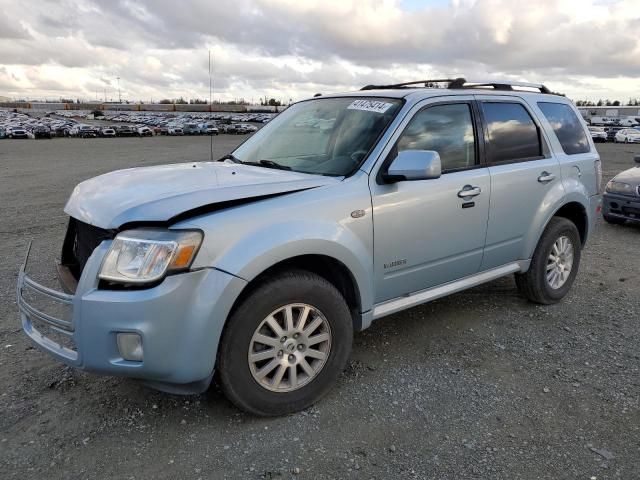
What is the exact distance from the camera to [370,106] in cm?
366

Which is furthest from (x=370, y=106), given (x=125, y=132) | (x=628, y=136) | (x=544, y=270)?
(x=125, y=132)

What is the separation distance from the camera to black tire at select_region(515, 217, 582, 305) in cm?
452

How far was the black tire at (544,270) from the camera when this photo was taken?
178 inches

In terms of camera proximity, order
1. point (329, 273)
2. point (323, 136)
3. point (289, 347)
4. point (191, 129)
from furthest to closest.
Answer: point (191, 129) → point (323, 136) → point (329, 273) → point (289, 347)

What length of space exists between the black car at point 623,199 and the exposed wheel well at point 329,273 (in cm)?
636

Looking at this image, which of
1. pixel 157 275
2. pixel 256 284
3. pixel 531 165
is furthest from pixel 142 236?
pixel 531 165

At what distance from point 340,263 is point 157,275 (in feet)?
3.51

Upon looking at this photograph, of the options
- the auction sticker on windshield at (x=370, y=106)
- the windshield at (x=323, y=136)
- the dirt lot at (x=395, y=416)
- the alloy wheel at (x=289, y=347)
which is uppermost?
the auction sticker on windshield at (x=370, y=106)

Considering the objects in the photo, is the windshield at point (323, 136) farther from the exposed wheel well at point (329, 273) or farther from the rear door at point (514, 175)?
the rear door at point (514, 175)

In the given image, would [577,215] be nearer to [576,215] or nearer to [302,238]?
[576,215]

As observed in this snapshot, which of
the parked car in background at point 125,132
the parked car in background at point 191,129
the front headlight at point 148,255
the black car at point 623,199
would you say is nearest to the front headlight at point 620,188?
the black car at point 623,199

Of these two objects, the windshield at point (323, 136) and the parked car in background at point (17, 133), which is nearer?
the windshield at point (323, 136)

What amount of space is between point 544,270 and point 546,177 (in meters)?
0.82

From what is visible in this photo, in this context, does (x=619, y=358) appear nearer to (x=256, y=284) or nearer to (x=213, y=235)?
(x=256, y=284)
